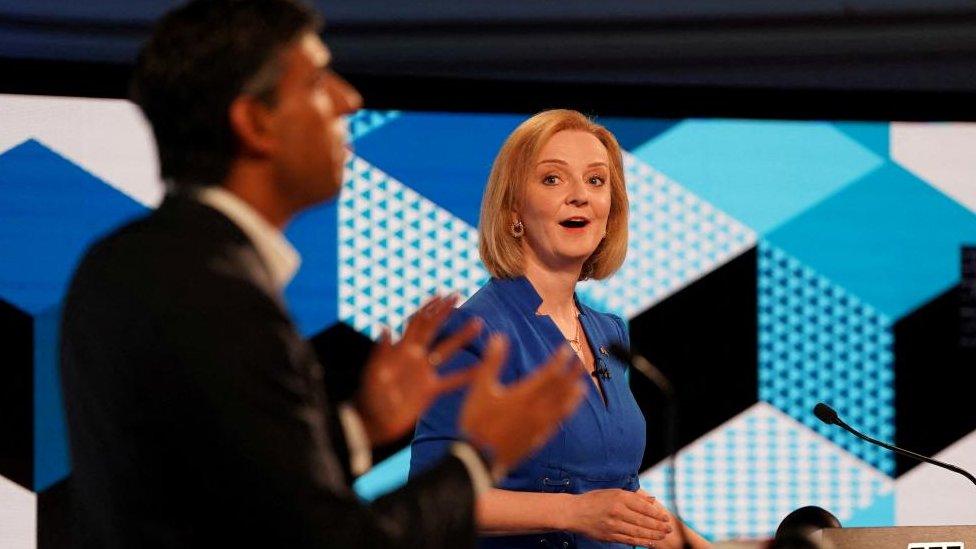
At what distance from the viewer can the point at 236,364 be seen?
1142mm

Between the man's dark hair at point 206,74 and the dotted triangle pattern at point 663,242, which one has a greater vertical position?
the man's dark hair at point 206,74

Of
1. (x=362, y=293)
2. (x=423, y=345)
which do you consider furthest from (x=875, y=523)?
(x=423, y=345)

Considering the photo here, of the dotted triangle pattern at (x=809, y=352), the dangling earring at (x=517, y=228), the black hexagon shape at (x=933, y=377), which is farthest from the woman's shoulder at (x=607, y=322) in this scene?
the black hexagon shape at (x=933, y=377)

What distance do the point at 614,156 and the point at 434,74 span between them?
75.0 inches

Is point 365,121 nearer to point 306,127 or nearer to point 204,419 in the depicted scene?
point 306,127

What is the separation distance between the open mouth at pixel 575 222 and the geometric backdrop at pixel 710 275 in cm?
183

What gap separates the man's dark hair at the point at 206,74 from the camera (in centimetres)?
131

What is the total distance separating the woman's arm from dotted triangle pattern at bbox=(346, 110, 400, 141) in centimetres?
238

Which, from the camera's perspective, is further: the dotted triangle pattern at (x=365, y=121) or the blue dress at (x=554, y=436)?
the dotted triangle pattern at (x=365, y=121)

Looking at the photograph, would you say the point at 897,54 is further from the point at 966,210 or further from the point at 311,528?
the point at 311,528

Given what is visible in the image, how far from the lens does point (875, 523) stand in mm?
4703

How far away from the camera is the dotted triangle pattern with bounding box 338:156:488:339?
445cm

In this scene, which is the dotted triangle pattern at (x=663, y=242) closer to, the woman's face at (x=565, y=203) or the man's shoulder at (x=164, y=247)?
the woman's face at (x=565, y=203)

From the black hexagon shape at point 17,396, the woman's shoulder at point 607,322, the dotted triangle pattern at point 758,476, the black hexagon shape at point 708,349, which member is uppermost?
the woman's shoulder at point 607,322
